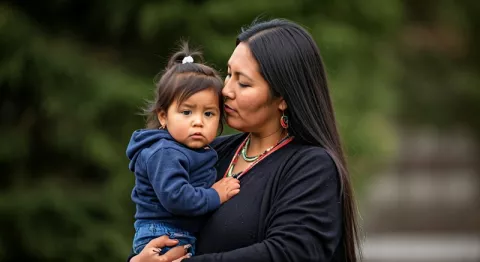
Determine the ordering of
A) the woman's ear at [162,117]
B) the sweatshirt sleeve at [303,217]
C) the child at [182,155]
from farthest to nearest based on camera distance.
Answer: the woman's ear at [162,117]
the child at [182,155]
the sweatshirt sleeve at [303,217]

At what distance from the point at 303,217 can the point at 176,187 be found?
16.4 inches

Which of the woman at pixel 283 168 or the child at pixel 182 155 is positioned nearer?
the woman at pixel 283 168

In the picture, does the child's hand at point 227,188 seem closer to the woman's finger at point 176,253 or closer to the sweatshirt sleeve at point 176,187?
the sweatshirt sleeve at point 176,187

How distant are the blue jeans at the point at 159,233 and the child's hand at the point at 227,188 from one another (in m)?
0.18

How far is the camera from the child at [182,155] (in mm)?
2801

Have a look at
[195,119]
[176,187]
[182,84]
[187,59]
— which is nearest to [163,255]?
[176,187]

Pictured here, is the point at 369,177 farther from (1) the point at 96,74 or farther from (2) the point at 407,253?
(2) the point at 407,253

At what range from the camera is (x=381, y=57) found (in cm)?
747

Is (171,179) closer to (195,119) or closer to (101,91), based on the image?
(195,119)

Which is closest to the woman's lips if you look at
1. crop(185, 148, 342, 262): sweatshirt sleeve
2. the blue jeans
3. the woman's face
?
the woman's face

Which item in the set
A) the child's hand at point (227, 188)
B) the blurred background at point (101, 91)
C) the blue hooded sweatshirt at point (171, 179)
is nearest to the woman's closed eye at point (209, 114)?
the blue hooded sweatshirt at point (171, 179)

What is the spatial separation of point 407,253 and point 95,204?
8.66 meters

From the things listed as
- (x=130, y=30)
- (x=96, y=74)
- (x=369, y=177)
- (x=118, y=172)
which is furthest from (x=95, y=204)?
(x=369, y=177)

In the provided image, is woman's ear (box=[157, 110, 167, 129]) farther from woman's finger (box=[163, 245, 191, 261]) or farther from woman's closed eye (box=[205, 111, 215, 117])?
woman's finger (box=[163, 245, 191, 261])
